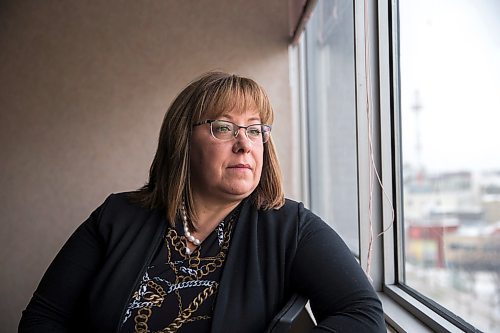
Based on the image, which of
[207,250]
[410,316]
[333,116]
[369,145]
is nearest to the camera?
[207,250]

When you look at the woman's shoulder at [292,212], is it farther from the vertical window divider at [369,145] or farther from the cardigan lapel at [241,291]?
the vertical window divider at [369,145]

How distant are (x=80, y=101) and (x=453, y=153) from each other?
2821 mm

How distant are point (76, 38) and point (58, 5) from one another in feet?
0.89

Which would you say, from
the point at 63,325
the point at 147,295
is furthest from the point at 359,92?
the point at 63,325

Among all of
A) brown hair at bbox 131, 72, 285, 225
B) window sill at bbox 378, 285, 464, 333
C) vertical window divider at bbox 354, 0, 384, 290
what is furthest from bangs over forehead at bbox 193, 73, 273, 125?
window sill at bbox 378, 285, 464, 333

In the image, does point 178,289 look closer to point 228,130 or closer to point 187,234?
point 187,234

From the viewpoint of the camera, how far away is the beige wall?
3.49 metres

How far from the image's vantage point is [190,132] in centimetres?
142

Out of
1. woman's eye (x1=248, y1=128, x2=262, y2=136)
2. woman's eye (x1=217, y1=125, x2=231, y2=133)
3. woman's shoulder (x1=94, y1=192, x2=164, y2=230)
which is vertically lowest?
woman's shoulder (x1=94, y1=192, x2=164, y2=230)

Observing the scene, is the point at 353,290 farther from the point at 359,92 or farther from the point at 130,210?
the point at 359,92

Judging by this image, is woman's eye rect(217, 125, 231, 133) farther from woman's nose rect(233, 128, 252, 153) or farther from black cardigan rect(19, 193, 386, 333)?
black cardigan rect(19, 193, 386, 333)

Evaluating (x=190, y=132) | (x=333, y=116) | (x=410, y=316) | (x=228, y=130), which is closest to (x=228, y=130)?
(x=228, y=130)

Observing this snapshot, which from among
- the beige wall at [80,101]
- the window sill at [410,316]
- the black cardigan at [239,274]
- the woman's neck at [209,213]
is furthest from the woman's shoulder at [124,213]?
the beige wall at [80,101]

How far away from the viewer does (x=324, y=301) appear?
1.15m
